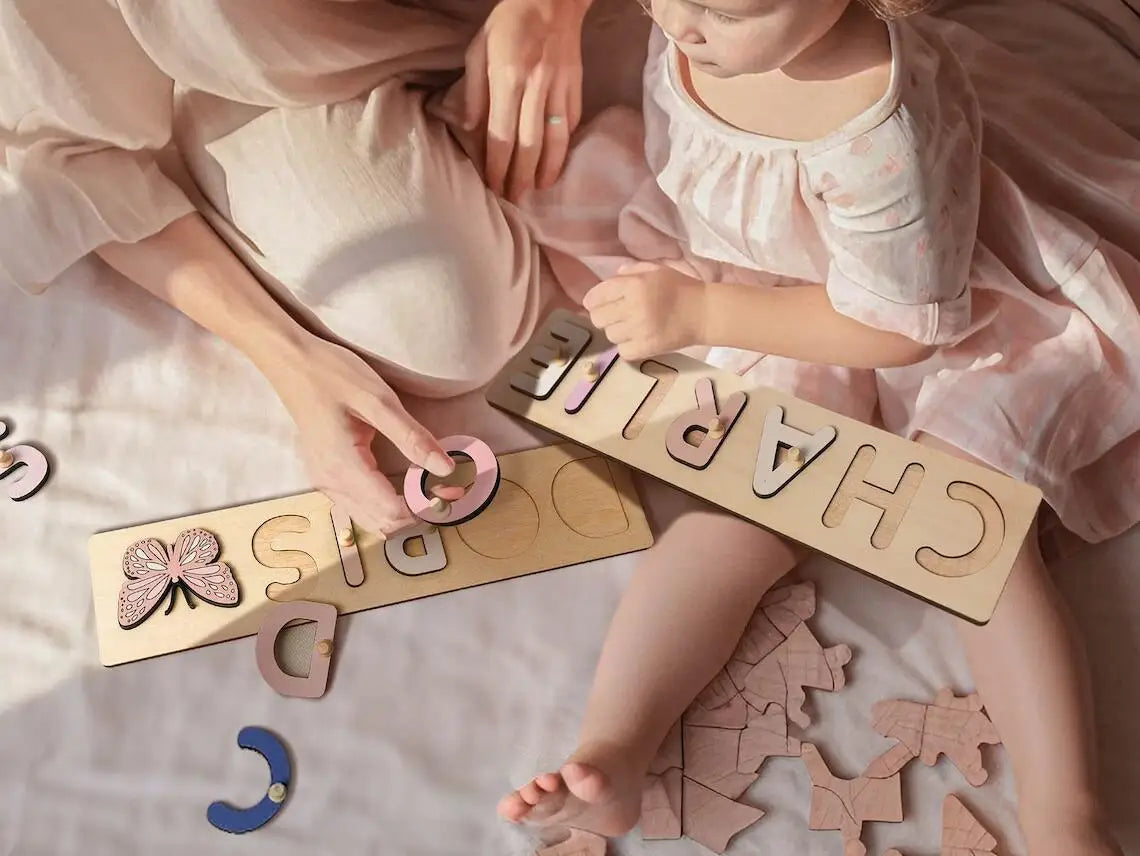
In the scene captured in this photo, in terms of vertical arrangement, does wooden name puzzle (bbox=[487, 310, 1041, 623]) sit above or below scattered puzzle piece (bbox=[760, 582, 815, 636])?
above

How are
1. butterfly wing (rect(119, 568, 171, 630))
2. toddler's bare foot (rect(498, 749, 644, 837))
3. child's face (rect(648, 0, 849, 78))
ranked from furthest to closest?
1. butterfly wing (rect(119, 568, 171, 630))
2. toddler's bare foot (rect(498, 749, 644, 837))
3. child's face (rect(648, 0, 849, 78))

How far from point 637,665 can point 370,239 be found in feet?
1.05

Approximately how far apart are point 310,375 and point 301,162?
142 millimetres

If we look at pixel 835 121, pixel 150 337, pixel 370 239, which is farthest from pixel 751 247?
pixel 150 337

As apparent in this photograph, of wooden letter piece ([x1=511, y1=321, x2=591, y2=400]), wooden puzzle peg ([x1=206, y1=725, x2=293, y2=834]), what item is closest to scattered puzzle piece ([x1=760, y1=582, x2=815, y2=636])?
wooden letter piece ([x1=511, y1=321, x2=591, y2=400])

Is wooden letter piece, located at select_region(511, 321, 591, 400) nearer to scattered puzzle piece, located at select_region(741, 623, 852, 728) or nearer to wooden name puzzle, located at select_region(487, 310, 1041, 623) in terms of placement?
wooden name puzzle, located at select_region(487, 310, 1041, 623)

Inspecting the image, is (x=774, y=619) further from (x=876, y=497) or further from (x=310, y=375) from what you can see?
(x=310, y=375)

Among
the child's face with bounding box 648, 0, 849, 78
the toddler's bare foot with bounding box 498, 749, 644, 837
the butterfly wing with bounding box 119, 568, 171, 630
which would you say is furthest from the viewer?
the butterfly wing with bounding box 119, 568, 171, 630

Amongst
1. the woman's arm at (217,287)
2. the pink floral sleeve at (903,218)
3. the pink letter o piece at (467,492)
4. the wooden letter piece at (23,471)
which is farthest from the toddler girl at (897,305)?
the wooden letter piece at (23,471)

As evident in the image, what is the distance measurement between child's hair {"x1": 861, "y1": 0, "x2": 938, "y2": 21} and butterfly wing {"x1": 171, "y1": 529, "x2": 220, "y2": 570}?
0.53 metres

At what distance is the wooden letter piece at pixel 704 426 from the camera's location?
25.2 inches

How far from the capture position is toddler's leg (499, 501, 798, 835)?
610 mm

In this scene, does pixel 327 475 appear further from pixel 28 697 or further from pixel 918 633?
pixel 918 633

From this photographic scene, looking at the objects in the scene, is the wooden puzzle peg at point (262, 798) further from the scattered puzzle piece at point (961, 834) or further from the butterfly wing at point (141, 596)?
the scattered puzzle piece at point (961, 834)
